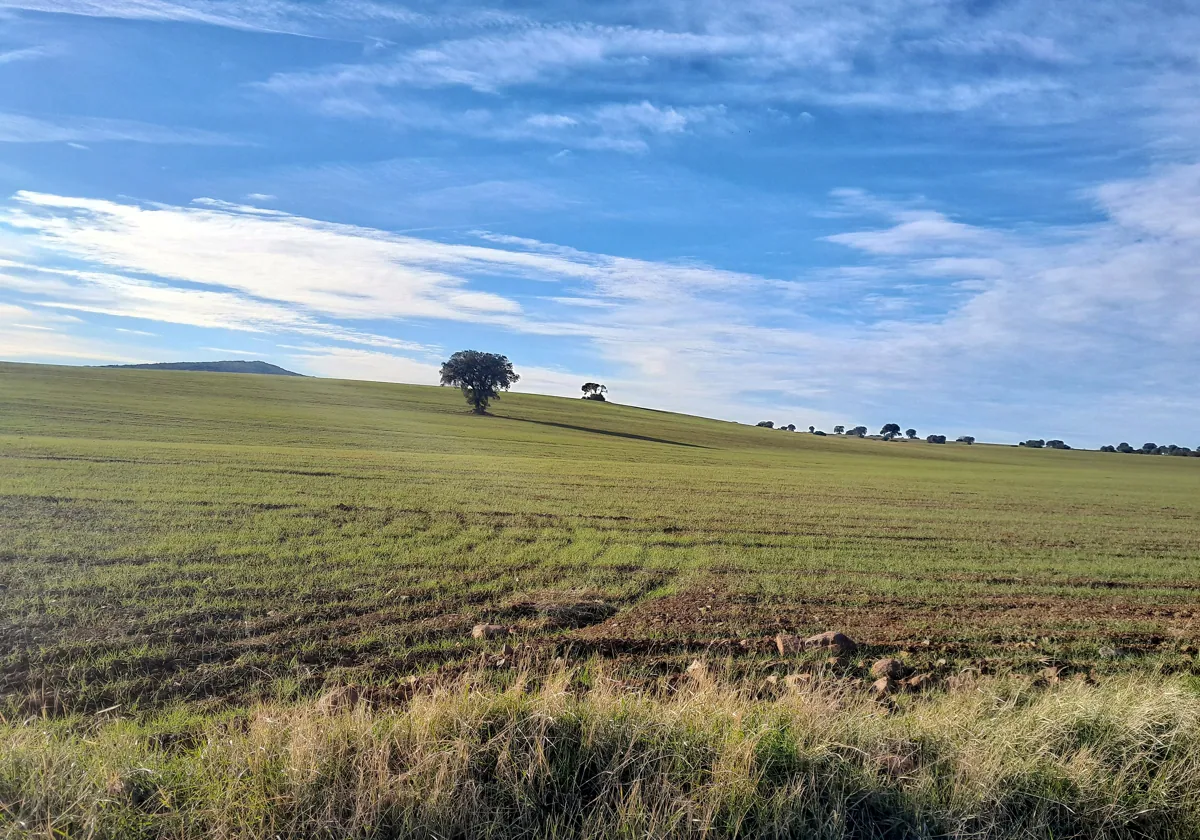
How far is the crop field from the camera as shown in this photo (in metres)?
7.93

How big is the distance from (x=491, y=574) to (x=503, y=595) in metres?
1.46

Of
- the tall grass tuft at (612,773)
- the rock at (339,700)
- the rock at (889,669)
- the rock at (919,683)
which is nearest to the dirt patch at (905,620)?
the rock at (889,669)

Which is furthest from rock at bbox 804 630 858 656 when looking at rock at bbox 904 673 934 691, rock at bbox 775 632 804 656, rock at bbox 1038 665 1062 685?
rock at bbox 1038 665 1062 685

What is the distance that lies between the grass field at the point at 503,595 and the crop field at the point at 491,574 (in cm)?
7

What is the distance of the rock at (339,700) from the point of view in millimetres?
5246

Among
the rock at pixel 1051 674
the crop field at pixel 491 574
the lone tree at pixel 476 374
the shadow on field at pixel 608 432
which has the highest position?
the lone tree at pixel 476 374

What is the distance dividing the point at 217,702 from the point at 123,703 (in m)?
0.87

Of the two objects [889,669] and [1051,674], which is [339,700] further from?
[1051,674]

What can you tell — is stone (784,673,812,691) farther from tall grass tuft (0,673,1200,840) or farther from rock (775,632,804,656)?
rock (775,632,804,656)

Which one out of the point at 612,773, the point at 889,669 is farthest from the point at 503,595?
the point at 612,773

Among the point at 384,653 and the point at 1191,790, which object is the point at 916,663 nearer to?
the point at 1191,790

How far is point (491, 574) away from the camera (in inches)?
489

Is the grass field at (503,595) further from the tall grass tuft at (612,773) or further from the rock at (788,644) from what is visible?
the rock at (788,644)

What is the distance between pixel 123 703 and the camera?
249 inches
